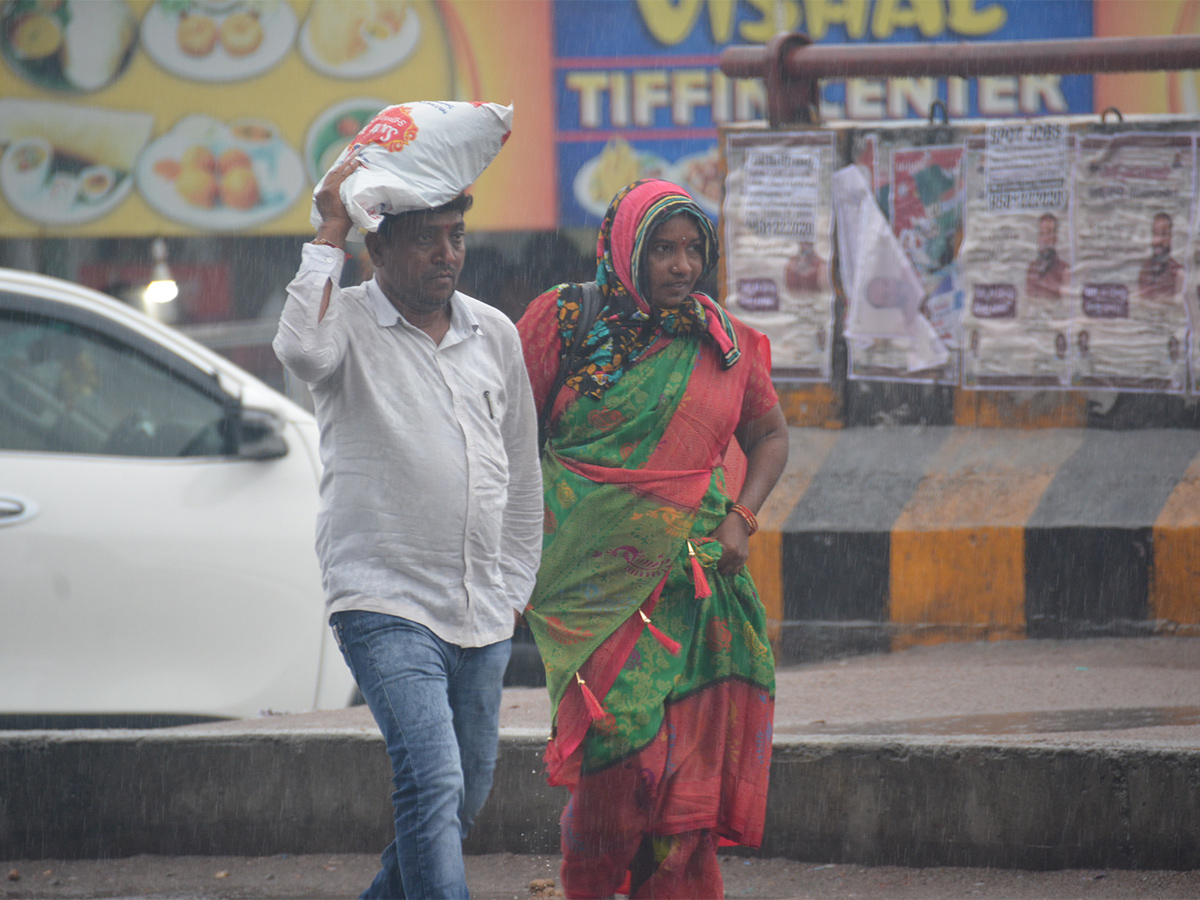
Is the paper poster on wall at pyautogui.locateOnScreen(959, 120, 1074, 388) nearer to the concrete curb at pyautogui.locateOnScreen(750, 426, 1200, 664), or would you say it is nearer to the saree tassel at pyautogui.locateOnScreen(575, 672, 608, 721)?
the concrete curb at pyautogui.locateOnScreen(750, 426, 1200, 664)

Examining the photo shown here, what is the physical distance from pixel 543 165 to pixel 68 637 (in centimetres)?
671

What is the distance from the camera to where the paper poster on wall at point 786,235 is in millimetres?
6246

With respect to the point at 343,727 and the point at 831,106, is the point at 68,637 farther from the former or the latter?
the point at 831,106

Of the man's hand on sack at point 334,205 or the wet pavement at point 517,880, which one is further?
the wet pavement at point 517,880

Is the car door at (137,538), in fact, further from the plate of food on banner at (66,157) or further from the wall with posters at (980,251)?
the plate of food on banner at (66,157)

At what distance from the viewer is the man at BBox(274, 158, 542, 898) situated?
102 inches

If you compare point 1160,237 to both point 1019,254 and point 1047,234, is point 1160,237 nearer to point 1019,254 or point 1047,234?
point 1047,234

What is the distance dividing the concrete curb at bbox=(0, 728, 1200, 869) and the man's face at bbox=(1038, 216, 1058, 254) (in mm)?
2893

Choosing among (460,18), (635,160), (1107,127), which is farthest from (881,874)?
(460,18)

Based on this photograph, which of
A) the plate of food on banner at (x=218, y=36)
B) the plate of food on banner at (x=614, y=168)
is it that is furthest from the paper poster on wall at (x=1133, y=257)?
the plate of food on banner at (x=218, y=36)

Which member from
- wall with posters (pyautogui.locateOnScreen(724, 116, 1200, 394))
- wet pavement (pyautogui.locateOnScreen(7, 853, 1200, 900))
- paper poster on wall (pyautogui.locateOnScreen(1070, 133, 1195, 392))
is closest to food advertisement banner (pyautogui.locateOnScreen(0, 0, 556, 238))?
wall with posters (pyautogui.locateOnScreen(724, 116, 1200, 394))

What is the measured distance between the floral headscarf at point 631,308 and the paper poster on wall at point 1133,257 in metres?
3.29

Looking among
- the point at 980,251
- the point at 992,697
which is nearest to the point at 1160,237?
the point at 980,251

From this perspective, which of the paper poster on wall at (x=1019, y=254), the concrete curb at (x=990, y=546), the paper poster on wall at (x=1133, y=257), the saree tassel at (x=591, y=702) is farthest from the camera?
the paper poster on wall at (x=1019, y=254)
